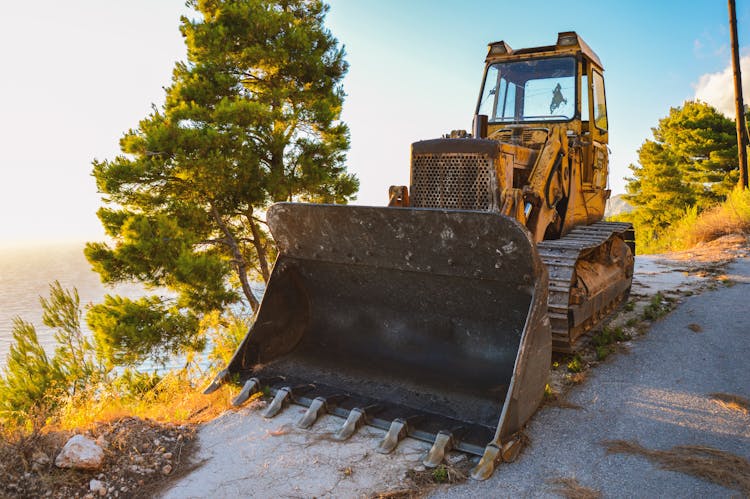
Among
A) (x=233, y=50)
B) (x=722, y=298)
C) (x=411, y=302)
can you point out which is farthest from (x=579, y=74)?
(x=233, y=50)

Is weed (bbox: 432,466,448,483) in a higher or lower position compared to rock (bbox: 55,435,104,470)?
lower

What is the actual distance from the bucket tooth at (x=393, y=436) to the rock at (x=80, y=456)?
1686 millimetres

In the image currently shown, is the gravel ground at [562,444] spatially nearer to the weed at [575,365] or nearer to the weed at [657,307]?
the weed at [575,365]

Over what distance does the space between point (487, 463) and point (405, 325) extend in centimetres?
154

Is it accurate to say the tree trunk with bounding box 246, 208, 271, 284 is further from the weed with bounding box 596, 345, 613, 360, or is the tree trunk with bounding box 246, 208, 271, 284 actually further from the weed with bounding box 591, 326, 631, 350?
the weed with bounding box 596, 345, 613, 360

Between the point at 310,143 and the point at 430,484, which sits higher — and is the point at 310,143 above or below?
above

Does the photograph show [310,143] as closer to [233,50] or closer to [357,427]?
[233,50]

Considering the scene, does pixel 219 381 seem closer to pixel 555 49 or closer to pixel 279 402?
pixel 279 402

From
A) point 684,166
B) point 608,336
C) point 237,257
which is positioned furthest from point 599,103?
point 684,166

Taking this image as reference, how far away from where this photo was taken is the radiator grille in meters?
4.89

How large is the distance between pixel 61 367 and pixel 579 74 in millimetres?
9808

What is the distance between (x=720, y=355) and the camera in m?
5.54

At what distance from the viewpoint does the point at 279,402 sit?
4297 millimetres

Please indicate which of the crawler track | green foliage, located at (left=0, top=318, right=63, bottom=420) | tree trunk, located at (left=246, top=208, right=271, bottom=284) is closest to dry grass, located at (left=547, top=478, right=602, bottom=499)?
the crawler track
